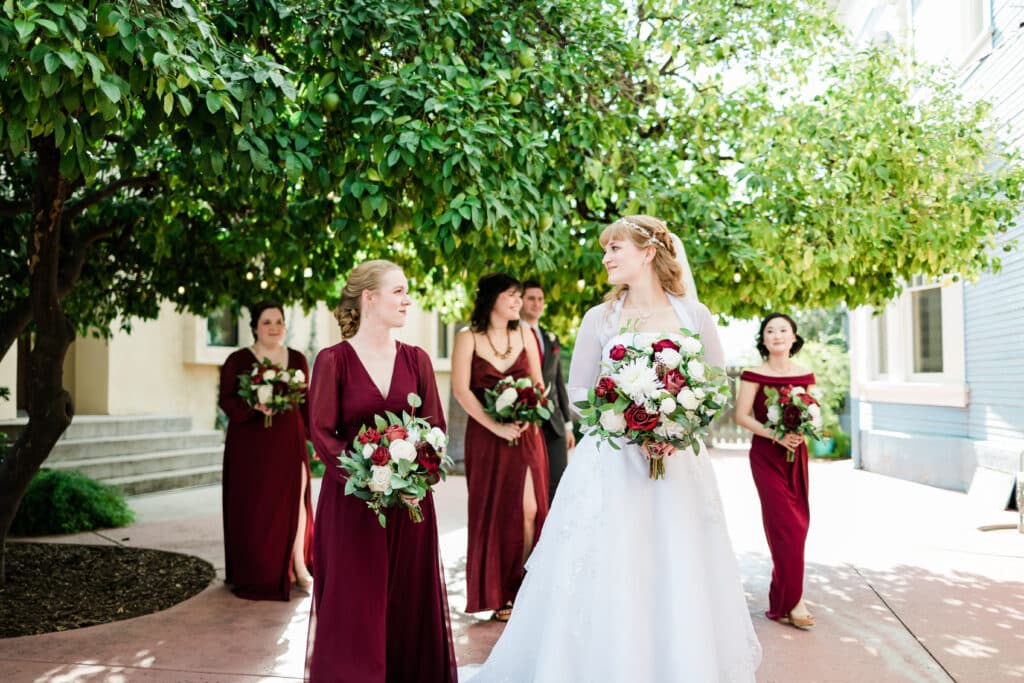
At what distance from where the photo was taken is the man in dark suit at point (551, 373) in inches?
260

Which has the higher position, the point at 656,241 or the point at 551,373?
the point at 656,241

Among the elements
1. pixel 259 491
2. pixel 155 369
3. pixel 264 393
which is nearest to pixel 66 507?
pixel 259 491

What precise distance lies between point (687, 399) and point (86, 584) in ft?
17.4

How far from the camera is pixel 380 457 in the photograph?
3.58 meters

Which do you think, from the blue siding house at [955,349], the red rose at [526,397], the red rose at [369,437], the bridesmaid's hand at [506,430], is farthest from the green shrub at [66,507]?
the blue siding house at [955,349]

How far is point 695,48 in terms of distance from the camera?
24.9 ft

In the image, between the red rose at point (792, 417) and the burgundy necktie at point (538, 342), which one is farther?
the burgundy necktie at point (538, 342)

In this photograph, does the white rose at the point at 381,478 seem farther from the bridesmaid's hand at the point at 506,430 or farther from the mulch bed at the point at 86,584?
the mulch bed at the point at 86,584

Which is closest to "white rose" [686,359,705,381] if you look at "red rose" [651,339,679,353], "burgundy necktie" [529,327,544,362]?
"red rose" [651,339,679,353]

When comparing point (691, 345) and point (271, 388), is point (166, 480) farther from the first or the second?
point (691, 345)

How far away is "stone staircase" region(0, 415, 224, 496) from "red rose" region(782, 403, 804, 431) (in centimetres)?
889

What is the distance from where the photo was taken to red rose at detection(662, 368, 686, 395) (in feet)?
12.1

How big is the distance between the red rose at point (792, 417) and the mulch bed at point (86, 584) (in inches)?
180

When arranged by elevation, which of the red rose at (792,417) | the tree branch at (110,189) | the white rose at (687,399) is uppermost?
the tree branch at (110,189)
